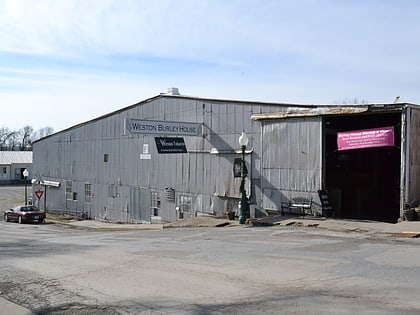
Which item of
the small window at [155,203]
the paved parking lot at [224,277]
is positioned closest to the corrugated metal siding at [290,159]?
the paved parking lot at [224,277]

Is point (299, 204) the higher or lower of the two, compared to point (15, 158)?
lower

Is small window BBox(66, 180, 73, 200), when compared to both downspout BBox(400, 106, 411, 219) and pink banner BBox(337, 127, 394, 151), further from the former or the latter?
downspout BBox(400, 106, 411, 219)

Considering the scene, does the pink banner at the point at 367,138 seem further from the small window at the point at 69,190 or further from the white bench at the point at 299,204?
the small window at the point at 69,190

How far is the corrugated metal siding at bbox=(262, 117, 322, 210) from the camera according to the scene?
2120cm

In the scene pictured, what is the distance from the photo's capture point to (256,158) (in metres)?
24.3

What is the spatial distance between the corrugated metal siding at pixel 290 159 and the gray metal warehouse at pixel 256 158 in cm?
4

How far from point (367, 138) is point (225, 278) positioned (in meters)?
11.6

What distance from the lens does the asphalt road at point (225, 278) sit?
26.0ft

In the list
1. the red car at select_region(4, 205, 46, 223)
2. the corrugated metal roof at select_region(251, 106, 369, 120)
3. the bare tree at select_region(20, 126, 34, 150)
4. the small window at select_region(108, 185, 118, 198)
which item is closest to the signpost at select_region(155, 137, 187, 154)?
the corrugated metal roof at select_region(251, 106, 369, 120)

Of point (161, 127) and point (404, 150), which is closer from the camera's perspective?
point (404, 150)

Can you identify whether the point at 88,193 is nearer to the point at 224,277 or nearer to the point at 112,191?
the point at 112,191

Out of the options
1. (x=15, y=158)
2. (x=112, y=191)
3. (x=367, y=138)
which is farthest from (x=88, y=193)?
(x=15, y=158)

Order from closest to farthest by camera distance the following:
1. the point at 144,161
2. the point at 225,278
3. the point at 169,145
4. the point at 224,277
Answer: the point at 225,278 → the point at 224,277 → the point at 169,145 → the point at 144,161

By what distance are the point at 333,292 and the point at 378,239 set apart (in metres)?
7.56
